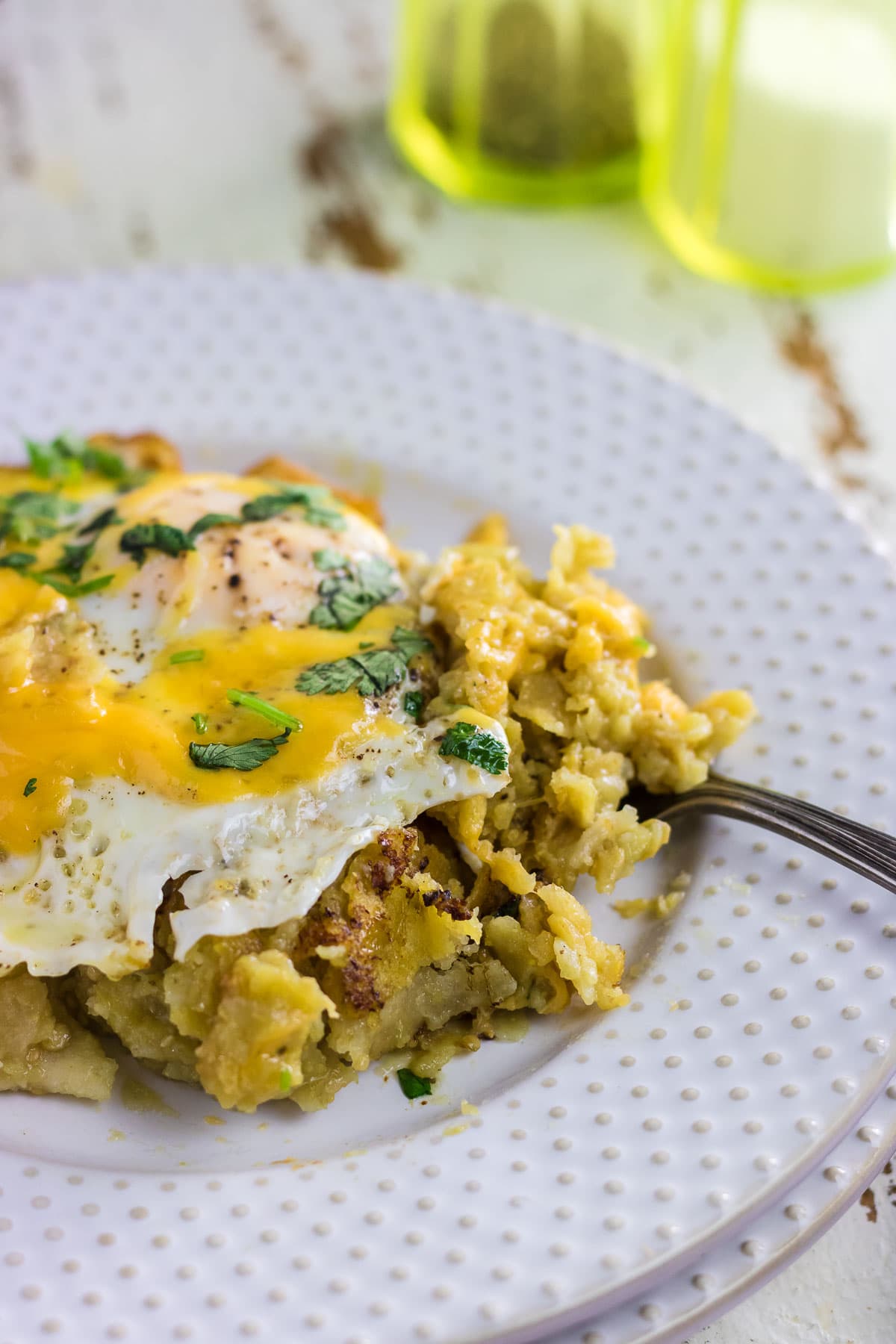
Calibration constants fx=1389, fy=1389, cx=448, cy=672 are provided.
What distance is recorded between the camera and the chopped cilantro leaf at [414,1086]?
3.36m

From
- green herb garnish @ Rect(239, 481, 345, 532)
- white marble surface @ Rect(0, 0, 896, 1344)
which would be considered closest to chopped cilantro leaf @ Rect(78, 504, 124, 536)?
green herb garnish @ Rect(239, 481, 345, 532)

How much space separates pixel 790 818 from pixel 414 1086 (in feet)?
3.91

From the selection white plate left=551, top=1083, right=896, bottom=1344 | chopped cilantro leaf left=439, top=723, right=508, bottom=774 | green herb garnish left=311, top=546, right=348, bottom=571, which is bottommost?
white plate left=551, top=1083, right=896, bottom=1344

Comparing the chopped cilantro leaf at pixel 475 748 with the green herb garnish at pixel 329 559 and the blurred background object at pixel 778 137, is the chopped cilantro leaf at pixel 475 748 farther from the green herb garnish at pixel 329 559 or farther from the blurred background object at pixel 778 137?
the blurred background object at pixel 778 137

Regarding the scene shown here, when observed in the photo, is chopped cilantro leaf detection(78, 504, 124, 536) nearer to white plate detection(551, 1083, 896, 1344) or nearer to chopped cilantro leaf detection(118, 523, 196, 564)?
chopped cilantro leaf detection(118, 523, 196, 564)

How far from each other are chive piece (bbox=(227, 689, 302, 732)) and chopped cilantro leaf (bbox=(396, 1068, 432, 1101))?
0.89 meters

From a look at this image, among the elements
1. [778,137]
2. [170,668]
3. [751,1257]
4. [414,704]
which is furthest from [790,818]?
[778,137]

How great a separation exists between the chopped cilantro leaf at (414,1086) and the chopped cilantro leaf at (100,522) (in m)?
1.78

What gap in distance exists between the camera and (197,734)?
3.36m

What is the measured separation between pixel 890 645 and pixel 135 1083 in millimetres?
2443

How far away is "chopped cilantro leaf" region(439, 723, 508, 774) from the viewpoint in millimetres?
3420

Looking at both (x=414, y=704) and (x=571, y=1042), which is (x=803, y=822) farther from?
(x=414, y=704)

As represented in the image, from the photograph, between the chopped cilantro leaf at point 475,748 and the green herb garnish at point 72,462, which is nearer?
the chopped cilantro leaf at point 475,748

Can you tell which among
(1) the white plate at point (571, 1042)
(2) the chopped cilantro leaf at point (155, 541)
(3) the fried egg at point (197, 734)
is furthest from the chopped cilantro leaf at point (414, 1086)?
(2) the chopped cilantro leaf at point (155, 541)
